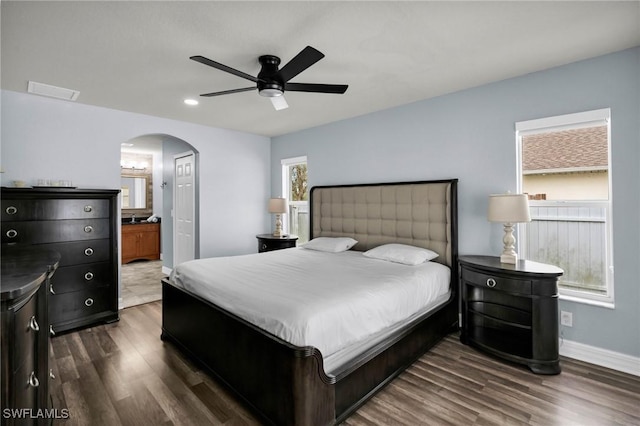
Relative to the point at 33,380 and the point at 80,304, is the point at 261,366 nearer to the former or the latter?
the point at 33,380

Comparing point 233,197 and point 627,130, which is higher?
point 627,130

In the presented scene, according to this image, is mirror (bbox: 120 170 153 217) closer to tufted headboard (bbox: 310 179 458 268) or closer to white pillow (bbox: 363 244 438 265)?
tufted headboard (bbox: 310 179 458 268)

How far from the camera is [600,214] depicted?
8.77ft

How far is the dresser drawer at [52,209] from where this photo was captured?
2.98 metres

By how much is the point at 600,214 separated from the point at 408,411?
2.33 metres

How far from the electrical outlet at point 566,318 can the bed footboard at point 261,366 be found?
2.30 m

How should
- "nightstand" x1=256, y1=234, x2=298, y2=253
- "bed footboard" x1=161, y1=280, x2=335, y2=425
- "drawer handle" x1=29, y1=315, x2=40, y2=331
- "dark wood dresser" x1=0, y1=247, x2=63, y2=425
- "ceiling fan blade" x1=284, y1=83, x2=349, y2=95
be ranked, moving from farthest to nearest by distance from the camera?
"nightstand" x1=256, y1=234, x2=298, y2=253 → "ceiling fan blade" x1=284, y1=83, x2=349, y2=95 → "bed footboard" x1=161, y1=280, x2=335, y2=425 → "drawer handle" x1=29, y1=315, x2=40, y2=331 → "dark wood dresser" x1=0, y1=247, x2=63, y2=425

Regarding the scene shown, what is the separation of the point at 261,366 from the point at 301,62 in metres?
1.95

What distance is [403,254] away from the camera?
3.25 m

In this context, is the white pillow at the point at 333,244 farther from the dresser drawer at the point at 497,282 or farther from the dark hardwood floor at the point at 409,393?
the dark hardwood floor at the point at 409,393

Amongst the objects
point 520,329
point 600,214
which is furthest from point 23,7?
point 600,214

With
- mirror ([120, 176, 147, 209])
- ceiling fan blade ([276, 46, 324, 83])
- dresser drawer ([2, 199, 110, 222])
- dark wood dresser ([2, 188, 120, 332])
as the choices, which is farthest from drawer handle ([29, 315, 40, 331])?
mirror ([120, 176, 147, 209])

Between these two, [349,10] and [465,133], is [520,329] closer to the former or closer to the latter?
[465,133]

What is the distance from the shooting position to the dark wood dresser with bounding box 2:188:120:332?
3033 millimetres
